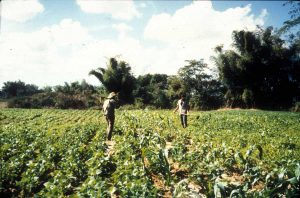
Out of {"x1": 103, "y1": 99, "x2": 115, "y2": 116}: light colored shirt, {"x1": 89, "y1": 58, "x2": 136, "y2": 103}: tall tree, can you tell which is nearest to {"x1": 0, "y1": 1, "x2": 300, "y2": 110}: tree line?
{"x1": 89, "y1": 58, "x2": 136, "y2": 103}: tall tree

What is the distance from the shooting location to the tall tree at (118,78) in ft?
140

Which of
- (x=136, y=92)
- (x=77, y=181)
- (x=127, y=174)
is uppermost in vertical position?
(x=136, y=92)

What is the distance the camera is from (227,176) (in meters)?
7.12

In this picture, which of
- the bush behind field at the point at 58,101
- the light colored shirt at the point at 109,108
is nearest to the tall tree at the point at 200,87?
the bush behind field at the point at 58,101

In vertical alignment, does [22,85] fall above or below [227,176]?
above

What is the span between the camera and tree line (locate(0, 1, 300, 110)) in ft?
127

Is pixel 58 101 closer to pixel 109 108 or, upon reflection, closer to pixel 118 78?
pixel 118 78

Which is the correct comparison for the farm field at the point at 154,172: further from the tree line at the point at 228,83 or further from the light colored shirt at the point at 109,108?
the tree line at the point at 228,83

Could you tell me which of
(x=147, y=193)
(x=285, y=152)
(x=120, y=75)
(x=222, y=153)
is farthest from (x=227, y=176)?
(x=120, y=75)

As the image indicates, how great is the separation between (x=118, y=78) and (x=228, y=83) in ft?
51.0

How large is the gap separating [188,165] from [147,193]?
8.88 feet

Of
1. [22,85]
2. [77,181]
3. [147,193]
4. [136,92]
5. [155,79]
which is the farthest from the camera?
[22,85]

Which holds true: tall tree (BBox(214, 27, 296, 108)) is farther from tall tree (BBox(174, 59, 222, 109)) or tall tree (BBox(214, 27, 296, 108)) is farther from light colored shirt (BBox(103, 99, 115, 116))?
light colored shirt (BBox(103, 99, 115, 116))

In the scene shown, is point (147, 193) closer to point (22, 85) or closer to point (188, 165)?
point (188, 165)
